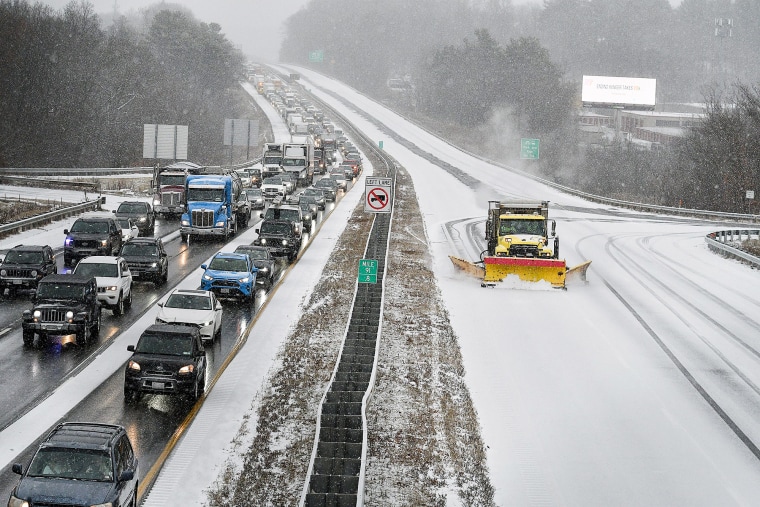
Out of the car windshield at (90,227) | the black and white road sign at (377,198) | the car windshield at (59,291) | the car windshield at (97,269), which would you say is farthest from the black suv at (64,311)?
the car windshield at (90,227)

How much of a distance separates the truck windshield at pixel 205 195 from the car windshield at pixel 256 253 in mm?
10032

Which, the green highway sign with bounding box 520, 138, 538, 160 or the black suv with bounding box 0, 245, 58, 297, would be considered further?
the green highway sign with bounding box 520, 138, 538, 160

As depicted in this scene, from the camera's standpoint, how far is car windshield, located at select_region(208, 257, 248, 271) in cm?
3209

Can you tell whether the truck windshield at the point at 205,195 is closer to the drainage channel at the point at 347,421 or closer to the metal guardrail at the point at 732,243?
the drainage channel at the point at 347,421

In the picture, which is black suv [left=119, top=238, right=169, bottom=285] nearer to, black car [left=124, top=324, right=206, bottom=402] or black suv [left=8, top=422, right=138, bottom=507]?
black car [left=124, top=324, right=206, bottom=402]

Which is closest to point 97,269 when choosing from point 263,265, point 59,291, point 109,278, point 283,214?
point 109,278

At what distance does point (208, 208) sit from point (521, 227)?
52.3 ft

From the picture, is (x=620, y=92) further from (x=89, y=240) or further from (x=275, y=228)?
(x=89, y=240)

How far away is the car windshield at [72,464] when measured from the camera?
44.7 feet

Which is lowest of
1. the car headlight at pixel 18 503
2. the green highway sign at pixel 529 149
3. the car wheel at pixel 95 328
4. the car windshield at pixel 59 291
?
the car headlight at pixel 18 503

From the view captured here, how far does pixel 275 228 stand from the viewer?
42.7m

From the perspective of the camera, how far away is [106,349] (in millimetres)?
25531

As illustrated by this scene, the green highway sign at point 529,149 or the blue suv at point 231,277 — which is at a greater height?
the green highway sign at point 529,149

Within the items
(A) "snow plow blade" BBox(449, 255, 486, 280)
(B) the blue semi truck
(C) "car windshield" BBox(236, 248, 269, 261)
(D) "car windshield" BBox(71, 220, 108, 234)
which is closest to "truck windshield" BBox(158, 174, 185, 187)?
(B) the blue semi truck
